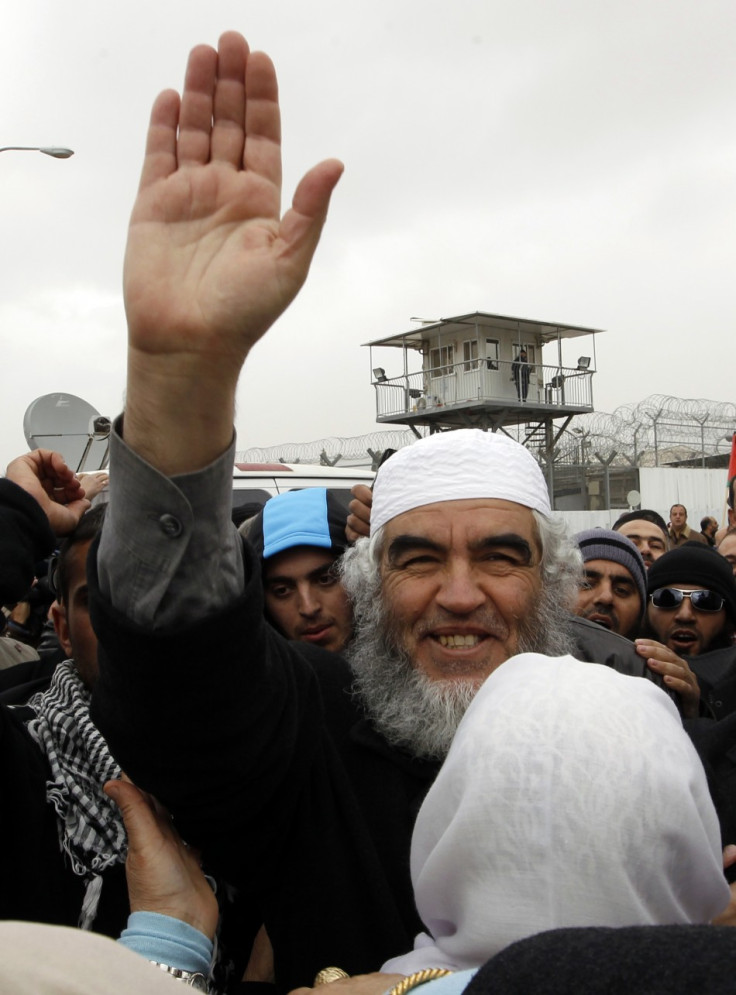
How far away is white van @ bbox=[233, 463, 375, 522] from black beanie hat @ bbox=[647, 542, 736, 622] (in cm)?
269

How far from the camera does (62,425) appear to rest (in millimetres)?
6215

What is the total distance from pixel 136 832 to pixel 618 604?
2996mm

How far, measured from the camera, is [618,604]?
4246mm

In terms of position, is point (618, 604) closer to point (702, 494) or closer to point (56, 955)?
point (56, 955)

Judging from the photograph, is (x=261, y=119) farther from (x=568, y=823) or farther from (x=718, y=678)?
(x=718, y=678)

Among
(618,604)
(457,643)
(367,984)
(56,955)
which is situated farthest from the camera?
(618,604)

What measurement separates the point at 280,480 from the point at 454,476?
4.54 metres

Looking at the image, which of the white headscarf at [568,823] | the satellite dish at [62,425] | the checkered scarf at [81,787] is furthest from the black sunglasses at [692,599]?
the satellite dish at [62,425]

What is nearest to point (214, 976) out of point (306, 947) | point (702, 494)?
point (306, 947)

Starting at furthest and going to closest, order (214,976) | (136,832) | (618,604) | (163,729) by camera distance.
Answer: (618,604) → (214,976) → (136,832) → (163,729)

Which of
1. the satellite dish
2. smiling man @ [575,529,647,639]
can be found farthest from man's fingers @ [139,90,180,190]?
the satellite dish

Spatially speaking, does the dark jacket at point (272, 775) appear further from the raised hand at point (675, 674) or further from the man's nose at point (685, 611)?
the man's nose at point (685, 611)

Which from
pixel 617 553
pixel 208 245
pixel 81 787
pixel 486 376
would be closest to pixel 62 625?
pixel 81 787

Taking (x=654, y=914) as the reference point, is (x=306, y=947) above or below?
below
